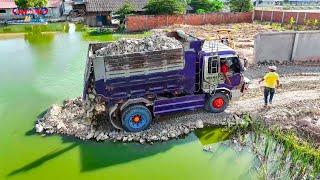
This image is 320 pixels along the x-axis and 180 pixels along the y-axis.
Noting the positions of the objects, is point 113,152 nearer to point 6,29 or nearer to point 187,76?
point 187,76

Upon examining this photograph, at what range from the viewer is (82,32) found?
103 feet

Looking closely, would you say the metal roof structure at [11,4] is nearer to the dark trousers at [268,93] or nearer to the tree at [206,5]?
the tree at [206,5]

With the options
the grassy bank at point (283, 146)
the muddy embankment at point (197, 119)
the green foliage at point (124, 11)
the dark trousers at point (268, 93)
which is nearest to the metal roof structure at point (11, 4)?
the green foliage at point (124, 11)

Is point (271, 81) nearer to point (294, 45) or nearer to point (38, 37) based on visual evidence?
point (294, 45)

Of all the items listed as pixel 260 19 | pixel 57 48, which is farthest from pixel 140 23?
pixel 260 19

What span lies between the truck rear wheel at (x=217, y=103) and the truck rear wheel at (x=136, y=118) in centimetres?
221

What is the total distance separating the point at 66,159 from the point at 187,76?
450 centimetres

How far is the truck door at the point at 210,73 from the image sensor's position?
10.9 meters

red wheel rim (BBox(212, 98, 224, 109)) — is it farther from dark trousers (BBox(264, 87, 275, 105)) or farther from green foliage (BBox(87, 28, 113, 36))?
green foliage (BBox(87, 28, 113, 36))

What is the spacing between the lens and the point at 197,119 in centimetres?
1135

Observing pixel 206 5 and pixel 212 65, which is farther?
pixel 206 5

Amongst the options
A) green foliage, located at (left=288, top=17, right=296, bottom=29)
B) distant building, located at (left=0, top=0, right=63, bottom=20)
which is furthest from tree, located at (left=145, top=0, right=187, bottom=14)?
distant building, located at (left=0, top=0, right=63, bottom=20)

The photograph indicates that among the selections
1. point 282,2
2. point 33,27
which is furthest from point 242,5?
point 282,2

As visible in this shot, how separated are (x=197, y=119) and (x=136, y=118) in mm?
2163
